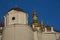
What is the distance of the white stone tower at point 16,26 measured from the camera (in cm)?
4025

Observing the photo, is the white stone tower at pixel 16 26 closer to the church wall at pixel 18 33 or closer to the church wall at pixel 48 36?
the church wall at pixel 18 33

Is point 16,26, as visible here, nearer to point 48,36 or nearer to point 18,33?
point 18,33

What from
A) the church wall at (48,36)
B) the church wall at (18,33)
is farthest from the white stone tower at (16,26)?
the church wall at (48,36)

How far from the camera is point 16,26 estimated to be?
134ft

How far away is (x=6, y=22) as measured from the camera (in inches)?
1741

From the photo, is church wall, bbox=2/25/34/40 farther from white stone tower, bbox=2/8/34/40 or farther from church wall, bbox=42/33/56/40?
church wall, bbox=42/33/56/40

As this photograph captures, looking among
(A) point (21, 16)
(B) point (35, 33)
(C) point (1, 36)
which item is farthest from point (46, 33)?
(C) point (1, 36)

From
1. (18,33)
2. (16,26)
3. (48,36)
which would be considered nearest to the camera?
(18,33)

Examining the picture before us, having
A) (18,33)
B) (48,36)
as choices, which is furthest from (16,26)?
(48,36)

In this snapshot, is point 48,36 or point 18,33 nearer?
point 18,33

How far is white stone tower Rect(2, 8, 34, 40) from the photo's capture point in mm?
40250

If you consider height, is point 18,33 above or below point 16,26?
below

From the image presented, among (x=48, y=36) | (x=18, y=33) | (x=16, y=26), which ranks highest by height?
(x=16, y=26)

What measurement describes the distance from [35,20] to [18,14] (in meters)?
5.63
